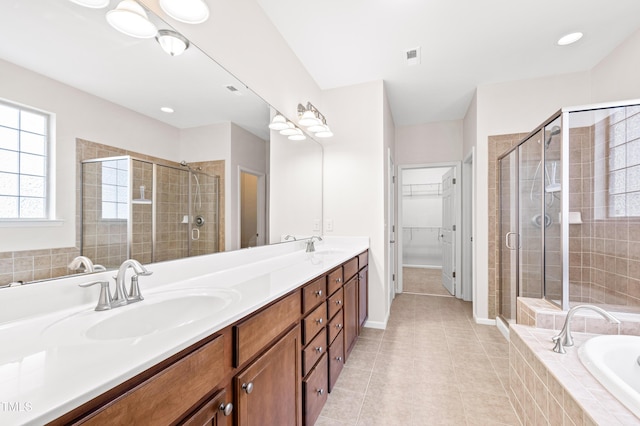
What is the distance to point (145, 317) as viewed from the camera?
94 cm

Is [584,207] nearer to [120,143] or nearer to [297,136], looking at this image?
[297,136]

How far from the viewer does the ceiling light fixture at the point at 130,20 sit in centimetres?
101

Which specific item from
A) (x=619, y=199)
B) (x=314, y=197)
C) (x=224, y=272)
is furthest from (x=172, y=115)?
(x=619, y=199)

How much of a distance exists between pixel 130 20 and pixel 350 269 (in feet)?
6.23

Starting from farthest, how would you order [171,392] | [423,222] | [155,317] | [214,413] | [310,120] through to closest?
[423,222] → [310,120] → [155,317] → [214,413] → [171,392]

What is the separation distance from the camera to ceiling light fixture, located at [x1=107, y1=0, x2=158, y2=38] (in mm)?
1014

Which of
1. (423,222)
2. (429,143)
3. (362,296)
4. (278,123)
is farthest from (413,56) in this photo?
(423,222)

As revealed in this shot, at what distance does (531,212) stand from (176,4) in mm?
2804

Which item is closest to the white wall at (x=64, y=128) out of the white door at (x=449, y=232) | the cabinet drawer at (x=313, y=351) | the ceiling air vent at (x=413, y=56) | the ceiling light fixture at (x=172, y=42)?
the ceiling light fixture at (x=172, y=42)

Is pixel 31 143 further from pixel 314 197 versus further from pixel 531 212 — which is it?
pixel 531 212

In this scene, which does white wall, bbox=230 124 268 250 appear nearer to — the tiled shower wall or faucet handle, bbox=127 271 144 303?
the tiled shower wall

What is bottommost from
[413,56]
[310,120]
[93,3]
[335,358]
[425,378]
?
[425,378]

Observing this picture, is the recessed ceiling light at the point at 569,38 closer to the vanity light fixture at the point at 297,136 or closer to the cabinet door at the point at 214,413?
the vanity light fixture at the point at 297,136

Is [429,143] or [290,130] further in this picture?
[429,143]
